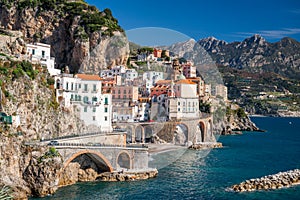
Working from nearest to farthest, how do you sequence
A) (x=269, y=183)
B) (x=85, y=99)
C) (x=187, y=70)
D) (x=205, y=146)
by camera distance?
(x=269, y=183) < (x=85, y=99) < (x=205, y=146) < (x=187, y=70)

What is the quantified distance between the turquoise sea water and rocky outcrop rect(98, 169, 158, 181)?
774 millimetres

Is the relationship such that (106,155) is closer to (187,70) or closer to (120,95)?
(120,95)

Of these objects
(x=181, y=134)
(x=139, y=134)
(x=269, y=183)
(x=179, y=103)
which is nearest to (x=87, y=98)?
(x=139, y=134)

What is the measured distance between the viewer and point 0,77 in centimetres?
3159

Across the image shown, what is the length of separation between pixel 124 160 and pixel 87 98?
979 centimetres

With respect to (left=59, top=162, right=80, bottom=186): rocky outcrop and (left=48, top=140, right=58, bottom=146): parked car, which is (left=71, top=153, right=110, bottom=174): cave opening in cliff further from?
(left=48, top=140, right=58, bottom=146): parked car

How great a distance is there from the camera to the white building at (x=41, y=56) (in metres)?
41.8

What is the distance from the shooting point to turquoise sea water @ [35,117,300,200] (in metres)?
28.8

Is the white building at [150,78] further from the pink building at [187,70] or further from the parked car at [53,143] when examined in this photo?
the pink building at [187,70]

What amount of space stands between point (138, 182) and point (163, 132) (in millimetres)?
22671

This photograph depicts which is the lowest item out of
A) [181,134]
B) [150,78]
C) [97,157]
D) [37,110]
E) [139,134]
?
[97,157]

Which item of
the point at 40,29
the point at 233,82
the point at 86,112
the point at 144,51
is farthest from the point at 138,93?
the point at 233,82

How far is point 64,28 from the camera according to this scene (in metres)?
63.0

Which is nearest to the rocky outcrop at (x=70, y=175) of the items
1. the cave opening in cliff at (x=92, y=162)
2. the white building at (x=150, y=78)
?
the cave opening in cliff at (x=92, y=162)
